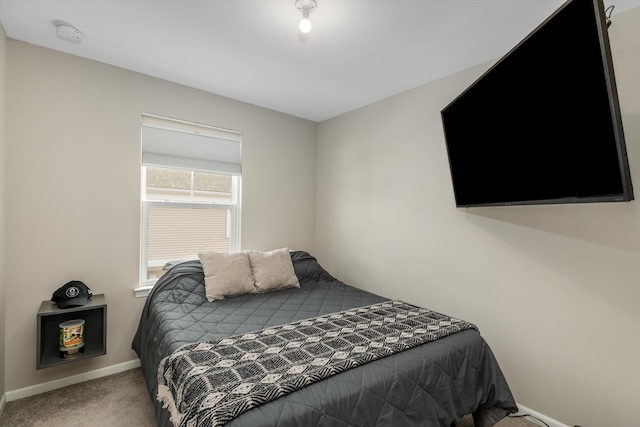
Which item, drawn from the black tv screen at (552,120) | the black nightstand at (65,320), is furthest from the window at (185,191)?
the black tv screen at (552,120)

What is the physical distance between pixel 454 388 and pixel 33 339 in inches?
110

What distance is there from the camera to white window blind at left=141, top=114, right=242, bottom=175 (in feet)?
8.71

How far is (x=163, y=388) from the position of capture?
4.86 ft

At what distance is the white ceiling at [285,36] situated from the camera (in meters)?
1.71

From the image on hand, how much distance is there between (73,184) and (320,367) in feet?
7.43

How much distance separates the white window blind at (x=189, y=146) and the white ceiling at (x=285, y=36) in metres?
0.40

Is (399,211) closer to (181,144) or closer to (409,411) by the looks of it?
(409,411)

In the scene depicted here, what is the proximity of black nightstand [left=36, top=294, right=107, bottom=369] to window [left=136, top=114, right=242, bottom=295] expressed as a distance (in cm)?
35

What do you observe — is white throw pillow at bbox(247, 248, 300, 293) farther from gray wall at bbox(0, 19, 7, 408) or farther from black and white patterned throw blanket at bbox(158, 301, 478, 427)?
gray wall at bbox(0, 19, 7, 408)

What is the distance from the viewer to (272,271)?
274cm

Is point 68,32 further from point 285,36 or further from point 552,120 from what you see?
point 552,120

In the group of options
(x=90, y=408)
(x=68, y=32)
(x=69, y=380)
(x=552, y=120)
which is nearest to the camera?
(x=552, y=120)

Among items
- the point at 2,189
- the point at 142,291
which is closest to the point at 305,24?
the point at 2,189

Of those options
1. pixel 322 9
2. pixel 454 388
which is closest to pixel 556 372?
pixel 454 388
